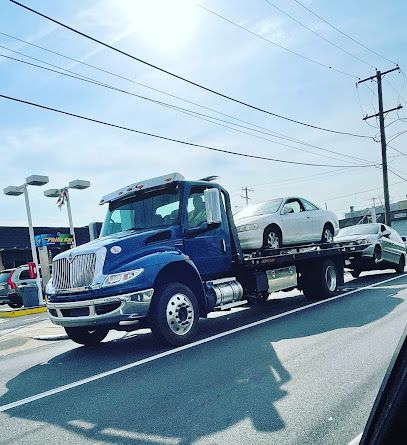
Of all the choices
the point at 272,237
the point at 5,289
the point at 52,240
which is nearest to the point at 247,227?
the point at 272,237

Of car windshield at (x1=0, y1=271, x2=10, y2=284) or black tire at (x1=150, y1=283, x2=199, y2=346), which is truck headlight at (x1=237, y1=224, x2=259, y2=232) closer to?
black tire at (x1=150, y1=283, x2=199, y2=346)

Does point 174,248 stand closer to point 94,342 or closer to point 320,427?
point 94,342

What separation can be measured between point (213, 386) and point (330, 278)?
727 centimetres

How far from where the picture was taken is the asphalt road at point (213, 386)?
11.0 ft

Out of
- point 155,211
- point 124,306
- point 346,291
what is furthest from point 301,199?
point 124,306

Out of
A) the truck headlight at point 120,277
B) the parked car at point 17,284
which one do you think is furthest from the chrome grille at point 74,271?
the parked car at point 17,284

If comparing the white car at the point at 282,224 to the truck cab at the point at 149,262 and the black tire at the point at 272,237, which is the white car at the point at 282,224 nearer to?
the black tire at the point at 272,237

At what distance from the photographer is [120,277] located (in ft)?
20.3

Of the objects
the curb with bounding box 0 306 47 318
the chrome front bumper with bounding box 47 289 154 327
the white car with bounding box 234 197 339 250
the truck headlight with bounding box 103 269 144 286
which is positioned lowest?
the curb with bounding box 0 306 47 318

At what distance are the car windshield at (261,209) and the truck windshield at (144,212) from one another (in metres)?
2.58

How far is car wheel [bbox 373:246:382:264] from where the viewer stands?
A: 13.8 meters

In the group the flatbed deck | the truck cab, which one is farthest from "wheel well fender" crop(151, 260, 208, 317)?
the flatbed deck

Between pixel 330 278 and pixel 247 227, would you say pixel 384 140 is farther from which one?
pixel 247 227

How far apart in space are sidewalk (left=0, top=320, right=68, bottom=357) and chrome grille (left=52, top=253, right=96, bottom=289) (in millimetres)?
2053
